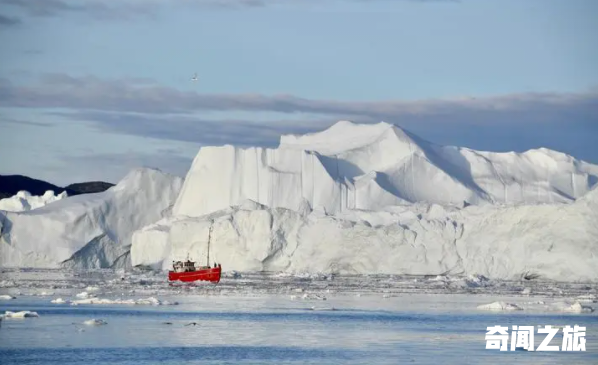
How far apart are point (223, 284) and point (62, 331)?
17.3m

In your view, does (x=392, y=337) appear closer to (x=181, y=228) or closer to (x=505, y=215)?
(x=505, y=215)

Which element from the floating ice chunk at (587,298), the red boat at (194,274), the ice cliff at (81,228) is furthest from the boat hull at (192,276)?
the floating ice chunk at (587,298)

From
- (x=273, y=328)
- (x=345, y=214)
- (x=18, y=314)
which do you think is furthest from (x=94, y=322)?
(x=345, y=214)

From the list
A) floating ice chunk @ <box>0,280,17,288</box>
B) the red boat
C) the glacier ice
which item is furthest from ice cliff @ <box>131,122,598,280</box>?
floating ice chunk @ <box>0,280,17,288</box>

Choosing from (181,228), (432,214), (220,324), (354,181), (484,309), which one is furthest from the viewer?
(354,181)

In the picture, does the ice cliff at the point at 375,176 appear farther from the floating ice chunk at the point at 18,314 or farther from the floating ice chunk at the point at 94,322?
the floating ice chunk at the point at 94,322

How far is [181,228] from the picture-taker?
4681cm

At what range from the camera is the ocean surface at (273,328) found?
14.9 metres

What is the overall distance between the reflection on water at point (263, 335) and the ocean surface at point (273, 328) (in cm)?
2

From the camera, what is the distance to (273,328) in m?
19.0

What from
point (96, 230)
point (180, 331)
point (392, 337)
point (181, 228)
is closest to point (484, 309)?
point (392, 337)

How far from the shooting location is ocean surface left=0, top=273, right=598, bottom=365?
48.9 ft

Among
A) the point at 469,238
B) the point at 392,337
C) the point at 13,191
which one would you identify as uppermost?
the point at 13,191

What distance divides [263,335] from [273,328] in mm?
1226
